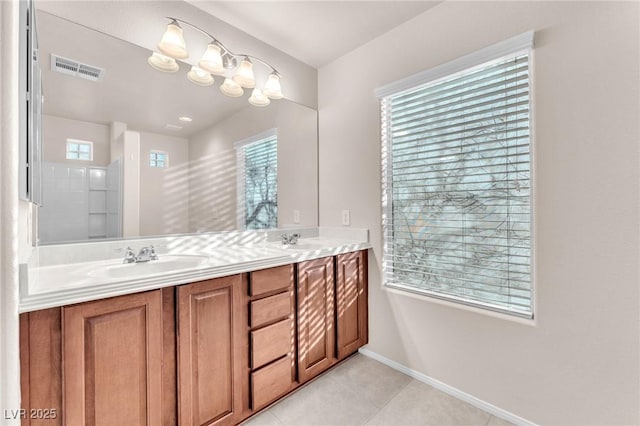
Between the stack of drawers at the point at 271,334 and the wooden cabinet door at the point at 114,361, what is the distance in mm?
445

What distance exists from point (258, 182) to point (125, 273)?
44.8 inches

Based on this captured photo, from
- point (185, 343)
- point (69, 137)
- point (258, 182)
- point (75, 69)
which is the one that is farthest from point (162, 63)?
point (185, 343)

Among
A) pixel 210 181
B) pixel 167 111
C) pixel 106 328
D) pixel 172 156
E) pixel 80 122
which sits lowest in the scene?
pixel 106 328

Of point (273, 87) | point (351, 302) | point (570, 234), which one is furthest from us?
point (273, 87)

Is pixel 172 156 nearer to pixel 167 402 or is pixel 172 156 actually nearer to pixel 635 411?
pixel 167 402

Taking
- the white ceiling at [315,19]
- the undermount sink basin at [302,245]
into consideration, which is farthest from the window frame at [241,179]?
the white ceiling at [315,19]

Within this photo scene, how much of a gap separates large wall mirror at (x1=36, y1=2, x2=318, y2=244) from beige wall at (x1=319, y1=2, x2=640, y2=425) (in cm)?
139

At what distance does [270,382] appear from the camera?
1549 mm

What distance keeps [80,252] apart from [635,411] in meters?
2.67

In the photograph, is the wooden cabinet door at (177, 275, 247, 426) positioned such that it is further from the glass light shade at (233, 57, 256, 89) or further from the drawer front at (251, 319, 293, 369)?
the glass light shade at (233, 57, 256, 89)

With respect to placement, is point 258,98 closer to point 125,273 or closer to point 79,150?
point 79,150

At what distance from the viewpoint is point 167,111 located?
5.82ft

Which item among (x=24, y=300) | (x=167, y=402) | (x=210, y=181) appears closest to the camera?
(x=24, y=300)

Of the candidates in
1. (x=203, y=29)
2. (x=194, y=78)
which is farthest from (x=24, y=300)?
(x=203, y=29)
